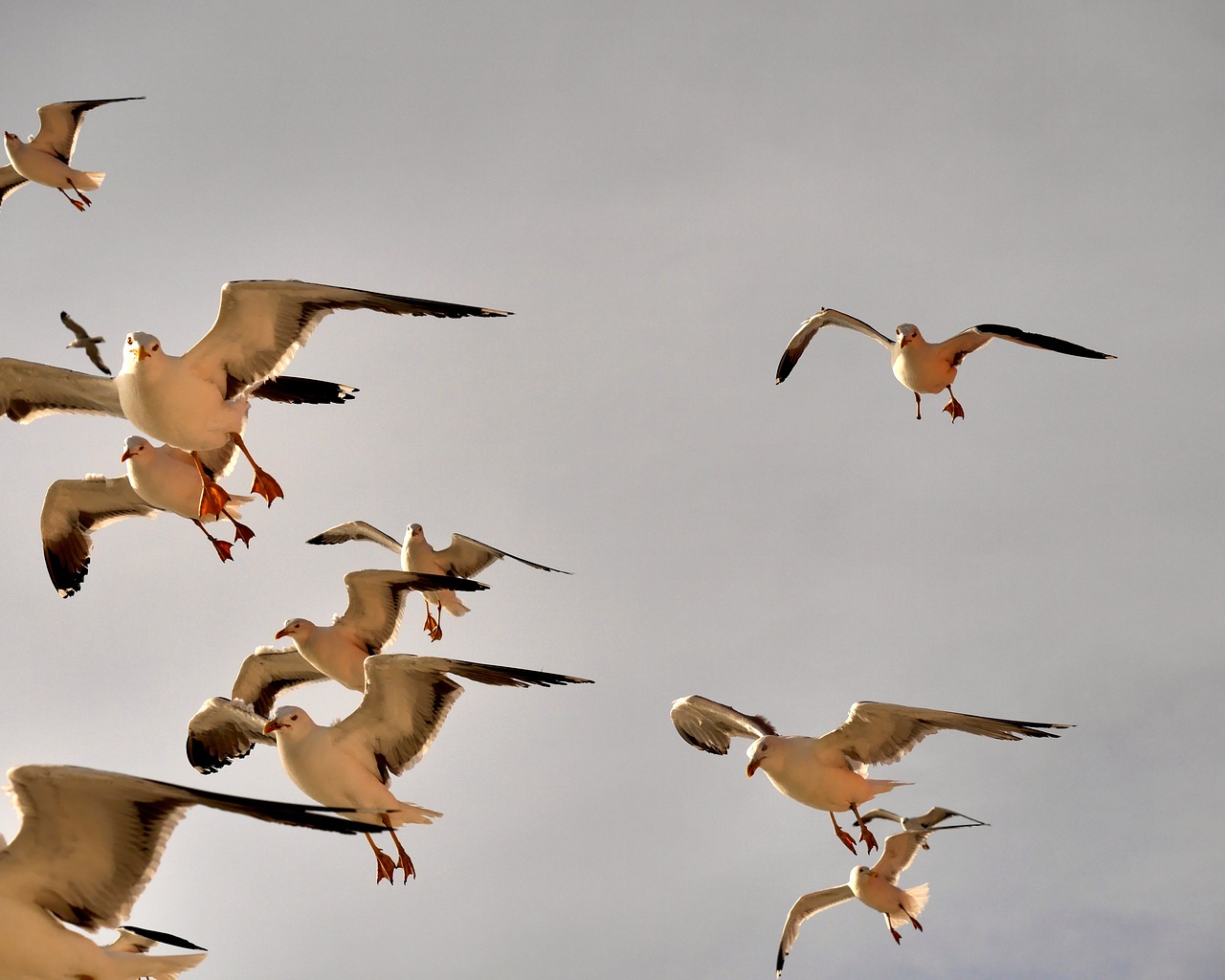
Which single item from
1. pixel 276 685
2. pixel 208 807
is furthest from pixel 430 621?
pixel 208 807

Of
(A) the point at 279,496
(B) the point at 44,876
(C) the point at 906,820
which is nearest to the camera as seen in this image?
(B) the point at 44,876

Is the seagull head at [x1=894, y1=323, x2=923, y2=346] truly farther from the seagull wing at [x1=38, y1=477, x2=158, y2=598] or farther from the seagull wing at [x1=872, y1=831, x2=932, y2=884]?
the seagull wing at [x1=38, y1=477, x2=158, y2=598]

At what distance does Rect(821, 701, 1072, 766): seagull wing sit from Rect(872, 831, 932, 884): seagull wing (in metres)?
2.90

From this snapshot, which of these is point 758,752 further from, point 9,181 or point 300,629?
point 9,181

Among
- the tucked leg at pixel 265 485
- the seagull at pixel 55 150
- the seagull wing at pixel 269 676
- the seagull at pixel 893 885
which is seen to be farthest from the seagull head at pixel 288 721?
the seagull at pixel 55 150

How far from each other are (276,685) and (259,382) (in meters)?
5.52

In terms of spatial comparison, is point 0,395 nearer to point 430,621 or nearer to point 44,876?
point 430,621

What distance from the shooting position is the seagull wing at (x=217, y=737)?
14.2m

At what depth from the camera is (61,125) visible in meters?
19.2

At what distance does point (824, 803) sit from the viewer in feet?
43.2

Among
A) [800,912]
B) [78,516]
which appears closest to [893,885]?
[800,912]

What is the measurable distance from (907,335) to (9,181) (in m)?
12.4

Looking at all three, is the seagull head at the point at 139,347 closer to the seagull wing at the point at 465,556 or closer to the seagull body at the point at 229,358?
the seagull body at the point at 229,358

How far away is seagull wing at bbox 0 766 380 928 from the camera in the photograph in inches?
288
